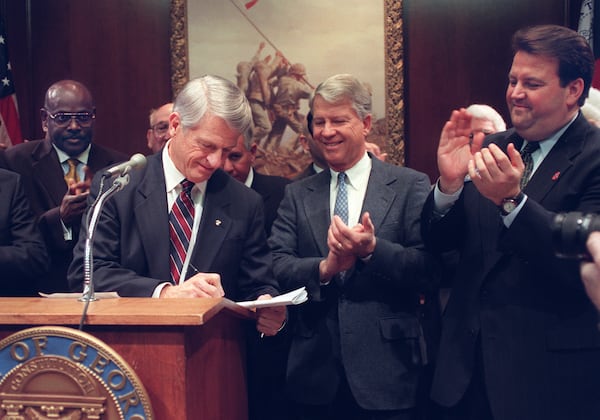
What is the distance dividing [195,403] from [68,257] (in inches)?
75.4

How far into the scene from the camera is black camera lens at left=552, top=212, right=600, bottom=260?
6.18 feet

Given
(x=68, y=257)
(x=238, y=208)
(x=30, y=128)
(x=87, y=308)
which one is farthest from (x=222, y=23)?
(x=87, y=308)

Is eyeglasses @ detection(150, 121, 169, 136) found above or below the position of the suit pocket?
above

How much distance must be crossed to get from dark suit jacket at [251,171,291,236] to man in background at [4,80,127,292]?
28.8 inches

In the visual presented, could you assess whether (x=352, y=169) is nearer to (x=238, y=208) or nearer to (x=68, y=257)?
(x=238, y=208)

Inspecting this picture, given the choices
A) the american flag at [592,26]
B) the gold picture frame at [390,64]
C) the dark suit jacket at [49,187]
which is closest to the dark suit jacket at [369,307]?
the dark suit jacket at [49,187]

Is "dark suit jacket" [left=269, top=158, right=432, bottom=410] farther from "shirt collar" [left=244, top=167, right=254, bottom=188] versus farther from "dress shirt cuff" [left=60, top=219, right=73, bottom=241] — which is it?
"dress shirt cuff" [left=60, top=219, right=73, bottom=241]

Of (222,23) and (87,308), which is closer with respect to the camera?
(87,308)

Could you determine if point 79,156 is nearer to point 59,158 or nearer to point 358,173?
point 59,158

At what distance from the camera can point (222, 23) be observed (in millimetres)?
5539

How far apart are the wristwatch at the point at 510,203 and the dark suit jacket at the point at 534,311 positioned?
3 centimetres

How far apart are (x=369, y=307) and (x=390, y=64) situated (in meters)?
2.89

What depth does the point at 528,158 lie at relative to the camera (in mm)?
2637

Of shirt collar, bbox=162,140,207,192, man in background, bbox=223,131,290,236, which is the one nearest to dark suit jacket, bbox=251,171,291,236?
man in background, bbox=223,131,290,236
